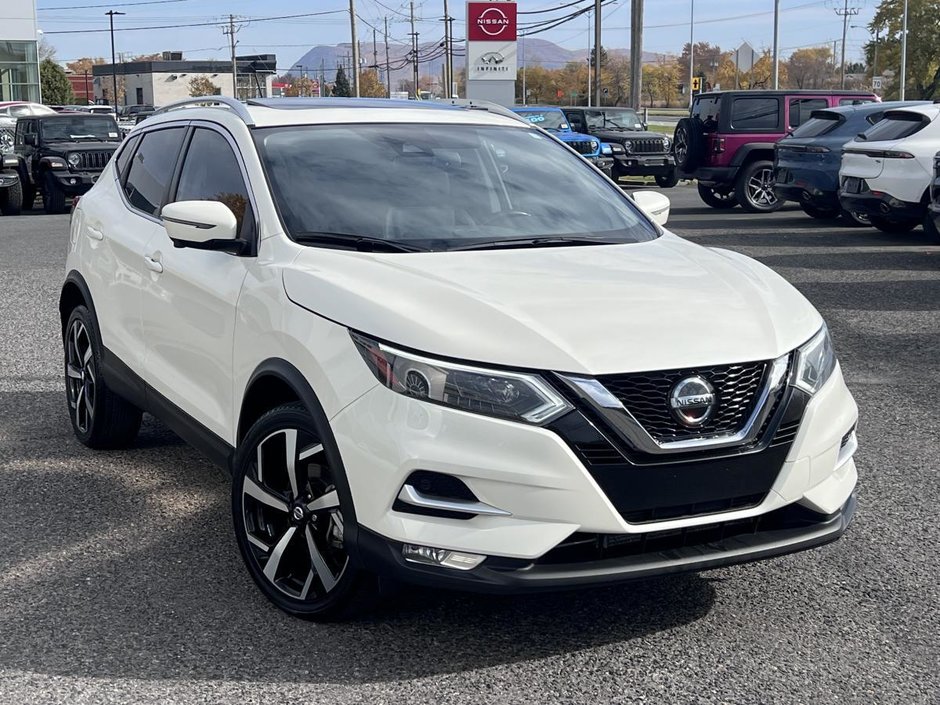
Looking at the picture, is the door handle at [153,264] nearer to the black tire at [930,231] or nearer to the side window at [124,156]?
the side window at [124,156]

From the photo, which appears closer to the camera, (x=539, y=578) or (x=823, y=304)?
(x=539, y=578)

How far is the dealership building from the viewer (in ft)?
188

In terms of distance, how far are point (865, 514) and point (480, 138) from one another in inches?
86.9

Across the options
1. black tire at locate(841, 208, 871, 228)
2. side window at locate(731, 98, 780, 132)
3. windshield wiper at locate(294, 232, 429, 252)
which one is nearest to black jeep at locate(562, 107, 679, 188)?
side window at locate(731, 98, 780, 132)

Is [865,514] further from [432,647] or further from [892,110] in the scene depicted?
[892,110]

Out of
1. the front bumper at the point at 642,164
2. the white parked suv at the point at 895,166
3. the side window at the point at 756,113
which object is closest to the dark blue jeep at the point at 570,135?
the front bumper at the point at 642,164

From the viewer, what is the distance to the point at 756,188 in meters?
20.4

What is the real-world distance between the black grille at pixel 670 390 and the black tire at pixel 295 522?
0.87 meters

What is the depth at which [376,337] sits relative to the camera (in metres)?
3.56

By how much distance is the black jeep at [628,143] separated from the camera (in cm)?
2656

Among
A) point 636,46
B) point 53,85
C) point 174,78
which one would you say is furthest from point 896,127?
point 174,78

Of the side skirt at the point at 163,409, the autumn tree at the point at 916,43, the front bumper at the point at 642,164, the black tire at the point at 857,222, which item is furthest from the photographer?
the autumn tree at the point at 916,43

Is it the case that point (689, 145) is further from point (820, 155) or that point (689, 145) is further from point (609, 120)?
point (609, 120)

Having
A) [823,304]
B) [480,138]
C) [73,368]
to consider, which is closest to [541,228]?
[480,138]
